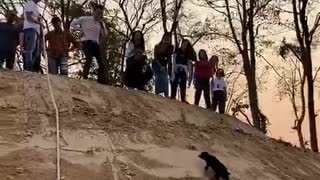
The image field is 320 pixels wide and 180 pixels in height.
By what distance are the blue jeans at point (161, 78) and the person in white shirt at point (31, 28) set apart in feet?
6.28

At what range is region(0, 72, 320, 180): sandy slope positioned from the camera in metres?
6.93

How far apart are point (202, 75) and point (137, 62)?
1.37 m

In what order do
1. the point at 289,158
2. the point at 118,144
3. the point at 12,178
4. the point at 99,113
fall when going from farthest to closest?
the point at 289,158, the point at 99,113, the point at 118,144, the point at 12,178

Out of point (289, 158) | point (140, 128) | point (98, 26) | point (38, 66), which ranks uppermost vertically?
point (98, 26)

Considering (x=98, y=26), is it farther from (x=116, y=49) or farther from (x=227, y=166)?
(x=116, y=49)

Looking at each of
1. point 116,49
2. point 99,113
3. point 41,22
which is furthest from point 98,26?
point 116,49

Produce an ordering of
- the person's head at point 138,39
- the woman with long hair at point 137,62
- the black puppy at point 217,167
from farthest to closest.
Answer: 1. the woman with long hair at point 137,62
2. the person's head at point 138,39
3. the black puppy at point 217,167

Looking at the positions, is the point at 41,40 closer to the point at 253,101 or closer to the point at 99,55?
the point at 99,55

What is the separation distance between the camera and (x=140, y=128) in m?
8.37

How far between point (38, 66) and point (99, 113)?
5.11 ft

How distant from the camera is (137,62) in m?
9.59

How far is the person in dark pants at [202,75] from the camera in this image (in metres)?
A: 10.5

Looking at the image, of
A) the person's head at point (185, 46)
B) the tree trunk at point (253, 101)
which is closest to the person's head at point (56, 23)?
the person's head at point (185, 46)

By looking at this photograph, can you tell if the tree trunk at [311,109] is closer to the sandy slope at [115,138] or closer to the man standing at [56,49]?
the sandy slope at [115,138]
